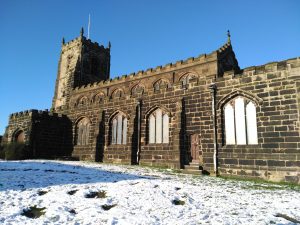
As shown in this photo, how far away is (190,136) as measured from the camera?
53.2ft

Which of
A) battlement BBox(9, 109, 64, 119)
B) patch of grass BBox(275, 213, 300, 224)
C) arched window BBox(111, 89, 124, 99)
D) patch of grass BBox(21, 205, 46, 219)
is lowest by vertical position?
patch of grass BBox(275, 213, 300, 224)

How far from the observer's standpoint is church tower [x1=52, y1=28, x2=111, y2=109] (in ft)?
122

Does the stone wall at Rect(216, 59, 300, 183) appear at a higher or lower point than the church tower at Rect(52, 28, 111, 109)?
lower

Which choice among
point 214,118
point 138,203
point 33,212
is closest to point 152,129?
point 214,118

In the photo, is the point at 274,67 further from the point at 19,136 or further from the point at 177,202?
the point at 19,136

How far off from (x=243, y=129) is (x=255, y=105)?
1.47 m

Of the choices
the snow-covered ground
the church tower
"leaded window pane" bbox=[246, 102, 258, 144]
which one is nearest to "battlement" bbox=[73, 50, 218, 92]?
the church tower

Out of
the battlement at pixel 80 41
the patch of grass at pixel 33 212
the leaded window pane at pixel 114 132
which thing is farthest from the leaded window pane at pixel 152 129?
the battlement at pixel 80 41

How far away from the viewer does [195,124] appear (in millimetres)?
16031

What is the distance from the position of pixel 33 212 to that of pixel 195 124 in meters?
11.5

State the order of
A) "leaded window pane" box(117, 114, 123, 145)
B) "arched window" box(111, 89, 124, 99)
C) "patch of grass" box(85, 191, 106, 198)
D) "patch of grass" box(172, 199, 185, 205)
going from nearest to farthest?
"patch of grass" box(172, 199, 185, 205) < "patch of grass" box(85, 191, 106, 198) < "leaded window pane" box(117, 114, 123, 145) < "arched window" box(111, 89, 124, 99)

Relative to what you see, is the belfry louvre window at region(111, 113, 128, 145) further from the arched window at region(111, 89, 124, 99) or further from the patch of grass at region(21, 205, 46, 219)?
the patch of grass at region(21, 205, 46, 219)

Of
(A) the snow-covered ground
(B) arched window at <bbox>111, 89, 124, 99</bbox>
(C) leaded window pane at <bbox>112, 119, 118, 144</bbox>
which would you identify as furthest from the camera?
(B) arched window at <bbox>111, 89, 124, 99</bbox>

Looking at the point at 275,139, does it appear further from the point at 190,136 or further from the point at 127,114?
the point at 127,114
